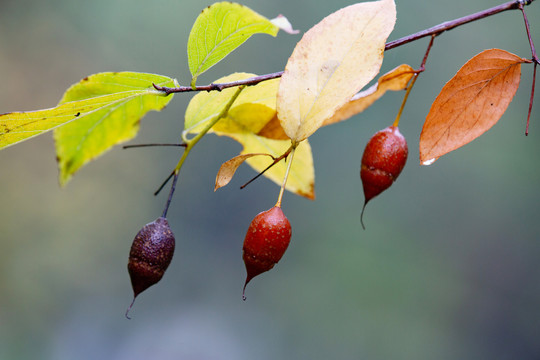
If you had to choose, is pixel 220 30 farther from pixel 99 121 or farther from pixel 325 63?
pixel 99 121

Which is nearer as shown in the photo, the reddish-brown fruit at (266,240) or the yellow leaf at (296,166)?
the reddish-brown fruit at (266,240)

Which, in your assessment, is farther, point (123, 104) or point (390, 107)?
point (390, 107)

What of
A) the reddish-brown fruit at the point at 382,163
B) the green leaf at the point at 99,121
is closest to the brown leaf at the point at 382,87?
the reddish-brown fruit at the point at 382,163

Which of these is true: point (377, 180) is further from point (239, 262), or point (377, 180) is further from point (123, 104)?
point (239, 262)

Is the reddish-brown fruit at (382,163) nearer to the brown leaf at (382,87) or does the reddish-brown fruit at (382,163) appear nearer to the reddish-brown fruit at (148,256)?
the brown leaf at (382,87)

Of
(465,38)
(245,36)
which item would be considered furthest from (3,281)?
(465,38)

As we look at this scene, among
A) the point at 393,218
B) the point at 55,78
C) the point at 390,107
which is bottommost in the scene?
the point at 393,218

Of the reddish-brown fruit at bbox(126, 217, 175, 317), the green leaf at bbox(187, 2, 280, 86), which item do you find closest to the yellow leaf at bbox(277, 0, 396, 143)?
the green leaf at bbox(187, 2, 280, 86)

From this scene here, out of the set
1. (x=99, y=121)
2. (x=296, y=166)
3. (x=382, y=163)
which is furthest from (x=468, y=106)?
(x=99, y=121)
